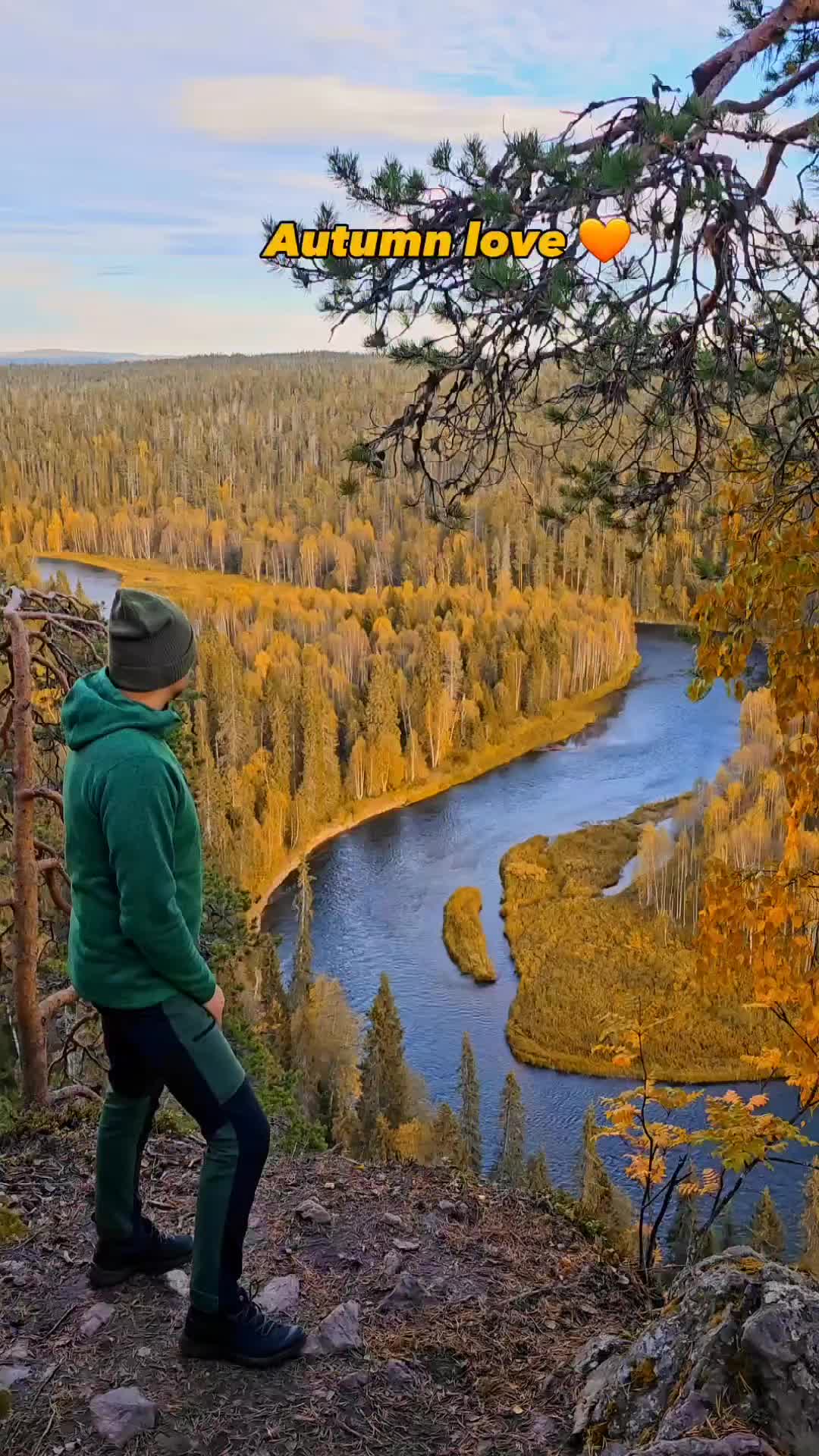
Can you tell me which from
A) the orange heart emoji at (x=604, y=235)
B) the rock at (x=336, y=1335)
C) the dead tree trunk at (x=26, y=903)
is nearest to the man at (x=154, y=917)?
the rock at (x=336, y=1335)

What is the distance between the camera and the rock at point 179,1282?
330 cm

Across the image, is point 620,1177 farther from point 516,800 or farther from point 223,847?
point 516,800

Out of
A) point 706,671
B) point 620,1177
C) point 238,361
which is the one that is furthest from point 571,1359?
point 238,361

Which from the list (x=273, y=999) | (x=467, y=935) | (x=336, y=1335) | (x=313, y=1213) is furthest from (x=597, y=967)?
(x=336, y=1335)

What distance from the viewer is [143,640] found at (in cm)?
268

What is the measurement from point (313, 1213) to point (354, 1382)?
1153 mm

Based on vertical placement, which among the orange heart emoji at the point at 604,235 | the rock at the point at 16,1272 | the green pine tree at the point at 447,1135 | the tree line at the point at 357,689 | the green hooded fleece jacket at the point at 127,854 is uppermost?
the orange heart emoji at the point at 604,235

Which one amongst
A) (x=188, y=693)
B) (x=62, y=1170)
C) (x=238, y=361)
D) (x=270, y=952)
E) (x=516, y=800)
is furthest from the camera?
(x=238, y=361)

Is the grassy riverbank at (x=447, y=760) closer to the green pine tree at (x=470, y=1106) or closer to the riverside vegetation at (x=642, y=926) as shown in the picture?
the riverside vegetation at (x=642, y=926)

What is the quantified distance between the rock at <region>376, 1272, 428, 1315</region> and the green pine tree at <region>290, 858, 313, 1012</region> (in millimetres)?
22449

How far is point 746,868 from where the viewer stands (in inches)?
143

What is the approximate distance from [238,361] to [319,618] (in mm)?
144446

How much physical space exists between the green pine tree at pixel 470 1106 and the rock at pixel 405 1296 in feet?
62.1

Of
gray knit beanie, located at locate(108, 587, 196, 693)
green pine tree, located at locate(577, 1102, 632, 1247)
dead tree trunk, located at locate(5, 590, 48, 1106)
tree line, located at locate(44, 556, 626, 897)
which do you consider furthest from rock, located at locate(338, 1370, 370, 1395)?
tree line, located at locate(44, 556, 626, 897)
